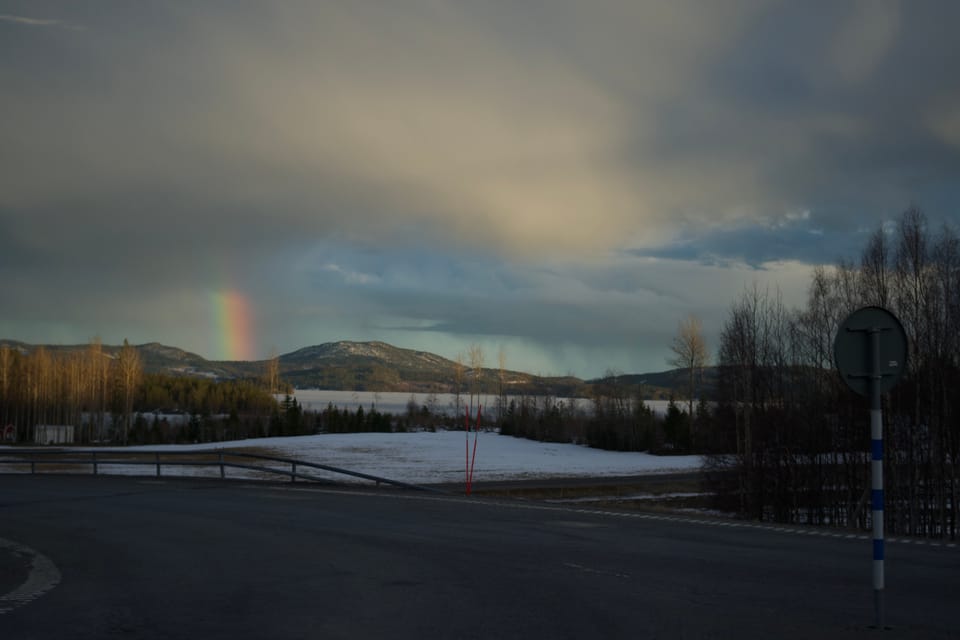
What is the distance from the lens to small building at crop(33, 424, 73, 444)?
122438 mm

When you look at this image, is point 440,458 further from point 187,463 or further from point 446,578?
point 446,578

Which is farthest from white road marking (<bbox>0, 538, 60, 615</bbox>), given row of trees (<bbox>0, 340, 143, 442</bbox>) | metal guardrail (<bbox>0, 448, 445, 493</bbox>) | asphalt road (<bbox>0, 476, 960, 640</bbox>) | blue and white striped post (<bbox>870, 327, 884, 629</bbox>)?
row of trees (<bbox>0, 340, 143, 442</bbox>)

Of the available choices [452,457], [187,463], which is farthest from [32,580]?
[452,457]

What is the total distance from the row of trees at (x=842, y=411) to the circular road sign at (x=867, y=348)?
30249 millimetres

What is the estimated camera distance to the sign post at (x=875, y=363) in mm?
6844

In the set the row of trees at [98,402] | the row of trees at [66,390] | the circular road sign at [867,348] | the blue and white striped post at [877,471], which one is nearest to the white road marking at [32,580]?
the blue and white striped post at [877,471]

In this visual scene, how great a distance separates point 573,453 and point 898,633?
77.5m

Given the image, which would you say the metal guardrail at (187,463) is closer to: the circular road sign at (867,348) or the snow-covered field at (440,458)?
the snow-covered field at (440,458)

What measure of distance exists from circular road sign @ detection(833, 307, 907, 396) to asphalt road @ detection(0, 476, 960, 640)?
217cm

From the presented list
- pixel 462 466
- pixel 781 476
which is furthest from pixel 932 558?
pixel 462 466

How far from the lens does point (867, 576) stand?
389 inches

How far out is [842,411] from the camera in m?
44.0

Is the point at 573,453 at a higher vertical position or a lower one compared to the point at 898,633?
lower

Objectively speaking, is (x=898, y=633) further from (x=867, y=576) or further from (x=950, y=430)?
(x=950, y=430)
